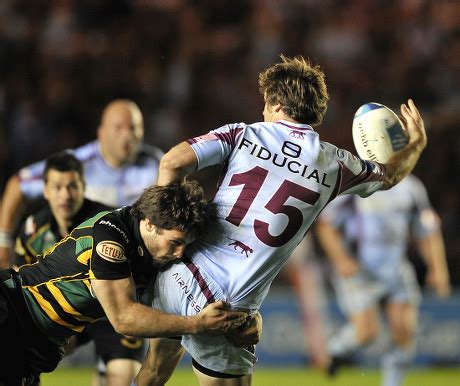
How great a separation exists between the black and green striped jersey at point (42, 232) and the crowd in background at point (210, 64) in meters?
4.59

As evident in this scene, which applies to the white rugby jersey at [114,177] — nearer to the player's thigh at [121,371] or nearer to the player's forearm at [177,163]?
the player's thigh at [121,371]

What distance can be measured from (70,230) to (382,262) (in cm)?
418

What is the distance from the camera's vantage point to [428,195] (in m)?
11.5

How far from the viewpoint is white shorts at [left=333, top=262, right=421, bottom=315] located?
9227mm

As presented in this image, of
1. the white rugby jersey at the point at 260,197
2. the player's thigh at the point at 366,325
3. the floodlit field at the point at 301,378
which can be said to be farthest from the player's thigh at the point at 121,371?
the player's thigh at the point at 366,325

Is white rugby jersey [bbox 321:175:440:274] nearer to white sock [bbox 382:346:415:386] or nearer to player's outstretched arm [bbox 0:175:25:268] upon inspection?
white sock [bbox 382:346:415:386]

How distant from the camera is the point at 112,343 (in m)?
6.04

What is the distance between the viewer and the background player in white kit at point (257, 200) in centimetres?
467

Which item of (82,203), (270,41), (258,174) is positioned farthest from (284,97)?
(270,41)

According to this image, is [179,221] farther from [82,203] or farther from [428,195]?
[428,195]

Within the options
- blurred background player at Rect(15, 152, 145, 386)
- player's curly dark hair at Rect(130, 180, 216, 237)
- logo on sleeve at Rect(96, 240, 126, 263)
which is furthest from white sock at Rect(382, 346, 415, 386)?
logo on sleeve at Rect(96, 240, 126, 263)

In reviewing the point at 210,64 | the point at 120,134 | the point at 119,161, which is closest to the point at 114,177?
the point at 119,161

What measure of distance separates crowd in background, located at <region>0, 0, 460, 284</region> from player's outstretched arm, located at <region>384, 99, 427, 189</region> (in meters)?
5.87

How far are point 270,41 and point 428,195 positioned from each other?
267cm
